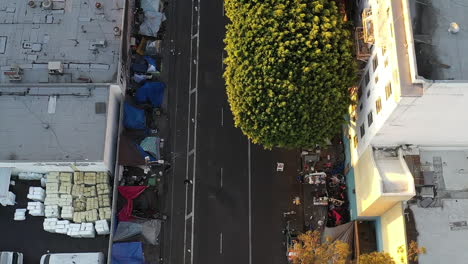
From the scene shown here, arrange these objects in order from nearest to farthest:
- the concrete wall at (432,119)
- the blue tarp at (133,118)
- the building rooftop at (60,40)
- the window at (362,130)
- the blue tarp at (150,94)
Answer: the concrete wall at (432,119) < the window at (362,130) < the building rooftop at (60,40) < the blue tarp at (133,118) < the blue tarp at (150,94)

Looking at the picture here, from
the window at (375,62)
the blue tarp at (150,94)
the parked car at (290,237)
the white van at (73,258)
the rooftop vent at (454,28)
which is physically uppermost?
the blue tarp at (150,94)

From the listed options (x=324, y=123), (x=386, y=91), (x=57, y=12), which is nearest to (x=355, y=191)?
(x=324, y=123)

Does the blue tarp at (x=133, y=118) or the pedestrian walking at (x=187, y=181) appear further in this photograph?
the blue tarp at (x=133, y=118)

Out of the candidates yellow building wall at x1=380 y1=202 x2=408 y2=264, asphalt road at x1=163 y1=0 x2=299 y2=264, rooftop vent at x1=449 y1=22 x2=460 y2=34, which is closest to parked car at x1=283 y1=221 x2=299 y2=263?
asphalt road at x1=163 y1=0 x2=299 y2=264

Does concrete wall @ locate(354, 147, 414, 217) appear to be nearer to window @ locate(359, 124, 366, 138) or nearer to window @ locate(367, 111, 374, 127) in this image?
window @ locate(359, 124, 366, 138)

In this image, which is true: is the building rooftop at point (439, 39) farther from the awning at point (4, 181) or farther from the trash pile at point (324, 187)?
the awning at point (4, 181)

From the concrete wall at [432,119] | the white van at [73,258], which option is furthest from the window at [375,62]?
the white van at [73,258]

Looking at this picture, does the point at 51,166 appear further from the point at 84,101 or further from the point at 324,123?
the point at 324,123
